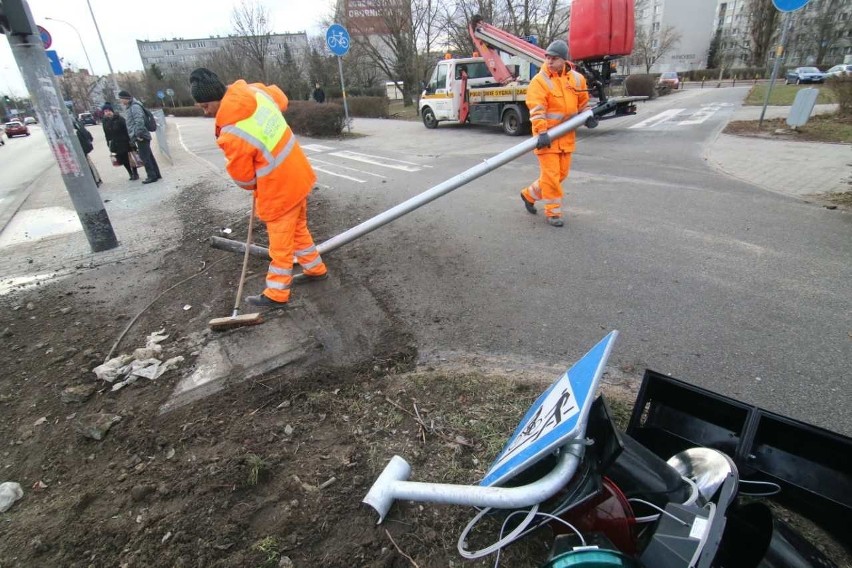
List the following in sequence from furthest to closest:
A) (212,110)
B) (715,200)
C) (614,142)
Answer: (614,142) < (715,200) < (212,110)

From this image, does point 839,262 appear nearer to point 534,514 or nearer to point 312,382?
point 534,514

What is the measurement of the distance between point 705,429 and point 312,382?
2089 mm

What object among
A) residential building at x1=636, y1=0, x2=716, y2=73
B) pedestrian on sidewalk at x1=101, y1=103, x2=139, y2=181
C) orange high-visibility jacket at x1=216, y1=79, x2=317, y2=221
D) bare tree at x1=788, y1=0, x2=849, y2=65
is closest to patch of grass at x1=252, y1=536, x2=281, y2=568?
Result: orange high-visibility jacket at x1=216, y1=79, x2=317, y2=221

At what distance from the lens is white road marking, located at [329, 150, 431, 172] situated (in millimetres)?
9617

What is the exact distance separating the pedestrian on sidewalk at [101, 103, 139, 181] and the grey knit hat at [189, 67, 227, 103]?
7.26 meters

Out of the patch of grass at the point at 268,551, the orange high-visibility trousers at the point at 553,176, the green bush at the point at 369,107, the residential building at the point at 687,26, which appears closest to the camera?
the patch of grass at the point at 268,551

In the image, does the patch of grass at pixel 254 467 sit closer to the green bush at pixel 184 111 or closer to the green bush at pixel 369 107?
the green bush at pixel 369 107

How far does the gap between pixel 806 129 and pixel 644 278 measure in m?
10.8

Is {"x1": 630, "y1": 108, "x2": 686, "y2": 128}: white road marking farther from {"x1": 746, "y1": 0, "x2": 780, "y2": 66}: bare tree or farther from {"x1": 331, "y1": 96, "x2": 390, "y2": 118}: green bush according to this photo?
{"x1": 746, "y1": 0, "x2": 780, "y2": 66}: bare tree

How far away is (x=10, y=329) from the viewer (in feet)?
12.6

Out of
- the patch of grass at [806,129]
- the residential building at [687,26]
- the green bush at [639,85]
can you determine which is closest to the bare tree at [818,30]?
the residential building at [687,26]

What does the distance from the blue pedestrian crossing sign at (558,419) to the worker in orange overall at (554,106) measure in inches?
142

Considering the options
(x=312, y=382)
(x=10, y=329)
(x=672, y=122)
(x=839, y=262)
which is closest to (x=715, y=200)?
(x=839, y=262)

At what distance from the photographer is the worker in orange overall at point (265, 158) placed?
3.31 metres
